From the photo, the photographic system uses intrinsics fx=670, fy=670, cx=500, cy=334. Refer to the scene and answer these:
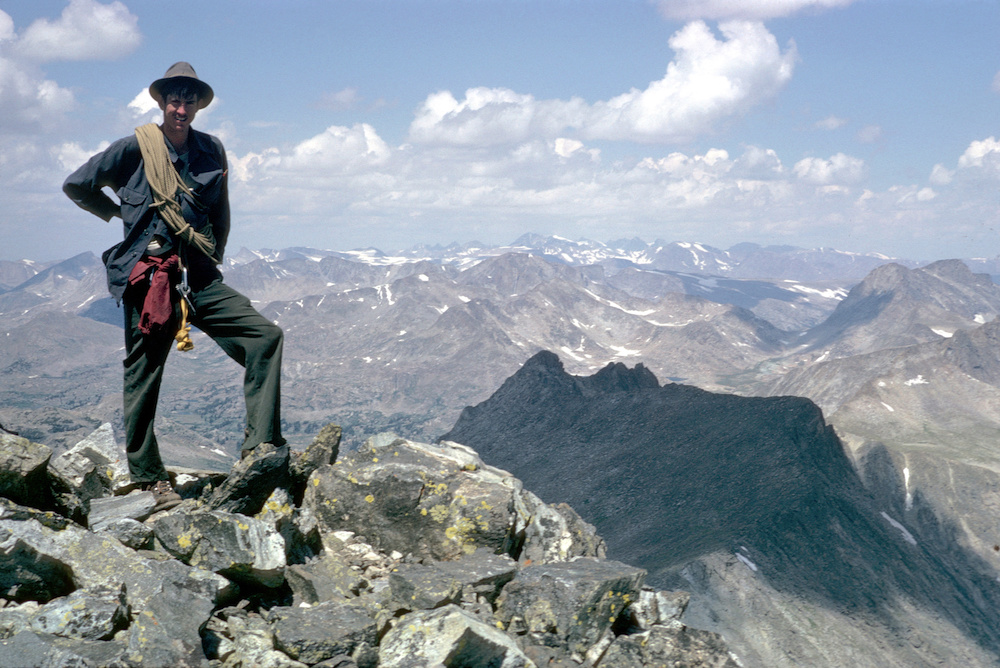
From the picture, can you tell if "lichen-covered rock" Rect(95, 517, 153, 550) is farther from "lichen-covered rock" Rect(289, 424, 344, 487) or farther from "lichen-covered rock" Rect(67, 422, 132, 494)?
"lichen-covered rock" Rect(289, 424, 344, 487)

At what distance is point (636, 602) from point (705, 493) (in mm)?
168373

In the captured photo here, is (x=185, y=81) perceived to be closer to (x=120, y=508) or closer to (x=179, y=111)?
Answer: (x=179, y=111)

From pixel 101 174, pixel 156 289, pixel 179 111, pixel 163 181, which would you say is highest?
pixel 179 111

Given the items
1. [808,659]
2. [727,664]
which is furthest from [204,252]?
[808,659]

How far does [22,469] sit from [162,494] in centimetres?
221

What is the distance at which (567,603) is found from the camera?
28.9 ft

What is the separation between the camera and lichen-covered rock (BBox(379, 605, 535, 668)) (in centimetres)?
747

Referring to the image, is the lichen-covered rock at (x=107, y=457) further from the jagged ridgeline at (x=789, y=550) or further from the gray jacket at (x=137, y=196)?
the jagged ridgeline at (x=789, y=550)

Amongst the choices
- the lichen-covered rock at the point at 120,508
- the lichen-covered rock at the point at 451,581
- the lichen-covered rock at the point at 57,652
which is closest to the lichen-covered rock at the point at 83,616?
the lichen-covered rock at the point at 57,652

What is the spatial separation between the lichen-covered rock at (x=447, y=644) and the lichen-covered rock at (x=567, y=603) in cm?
85

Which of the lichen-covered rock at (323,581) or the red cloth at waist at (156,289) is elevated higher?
the red cloth at waist at (156,289)

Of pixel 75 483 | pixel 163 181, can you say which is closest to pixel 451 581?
pixel 75 483

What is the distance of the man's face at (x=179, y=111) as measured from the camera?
32.3 ft

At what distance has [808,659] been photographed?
362 ft
